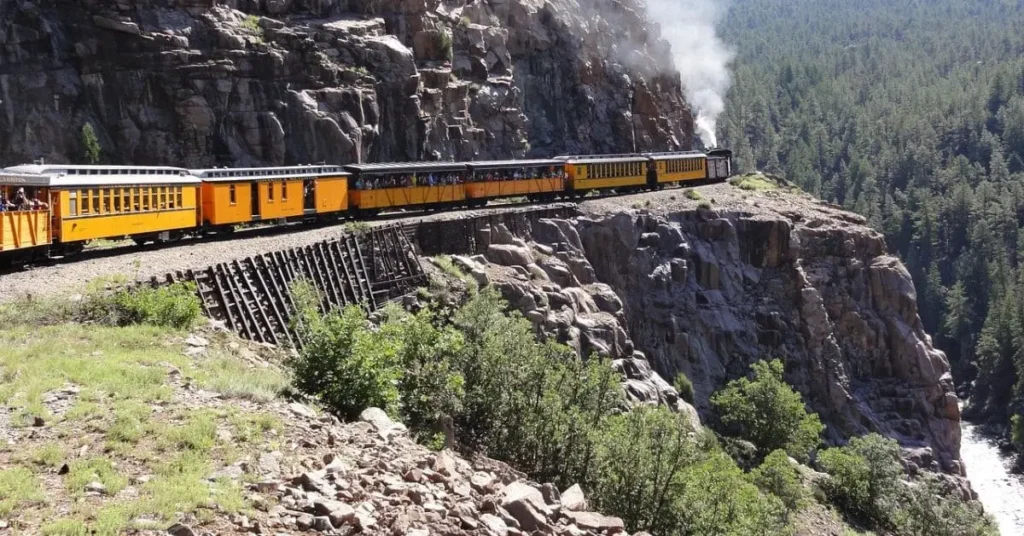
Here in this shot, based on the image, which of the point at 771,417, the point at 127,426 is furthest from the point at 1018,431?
the point at 127,426

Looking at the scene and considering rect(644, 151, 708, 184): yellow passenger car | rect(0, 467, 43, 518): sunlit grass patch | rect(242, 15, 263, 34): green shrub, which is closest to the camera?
rect(0, 467, 43, 518): sunlit grass patch

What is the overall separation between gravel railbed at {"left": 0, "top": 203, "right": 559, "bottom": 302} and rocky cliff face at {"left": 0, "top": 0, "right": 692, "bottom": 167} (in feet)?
52.4

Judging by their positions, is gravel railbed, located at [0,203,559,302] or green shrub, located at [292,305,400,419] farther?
gravel railbed, located at [0,203,559,302]

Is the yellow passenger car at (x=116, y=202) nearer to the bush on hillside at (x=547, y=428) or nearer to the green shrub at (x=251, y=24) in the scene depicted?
the bush on hillside at (x=547, y=428)

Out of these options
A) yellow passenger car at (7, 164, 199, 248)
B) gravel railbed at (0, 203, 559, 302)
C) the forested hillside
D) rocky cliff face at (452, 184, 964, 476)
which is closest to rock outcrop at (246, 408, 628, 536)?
gravel railbed at (0, 203, 559, 302)

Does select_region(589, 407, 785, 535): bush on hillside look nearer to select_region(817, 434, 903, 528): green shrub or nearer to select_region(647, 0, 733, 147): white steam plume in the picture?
select_region(817, 434, 903, 528): green shrub

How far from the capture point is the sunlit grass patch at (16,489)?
7695 millimetres

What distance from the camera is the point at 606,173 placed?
53.9 m

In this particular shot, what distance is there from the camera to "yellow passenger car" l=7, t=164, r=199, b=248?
901 inches

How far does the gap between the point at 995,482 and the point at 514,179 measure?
48.5m

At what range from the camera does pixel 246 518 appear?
807 cm

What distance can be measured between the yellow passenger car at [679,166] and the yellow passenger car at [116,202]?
37.5 meters

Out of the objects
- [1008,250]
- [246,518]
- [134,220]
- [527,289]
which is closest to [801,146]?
[1008,250]

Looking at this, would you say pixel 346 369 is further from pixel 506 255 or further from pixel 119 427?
pixel 506 255
